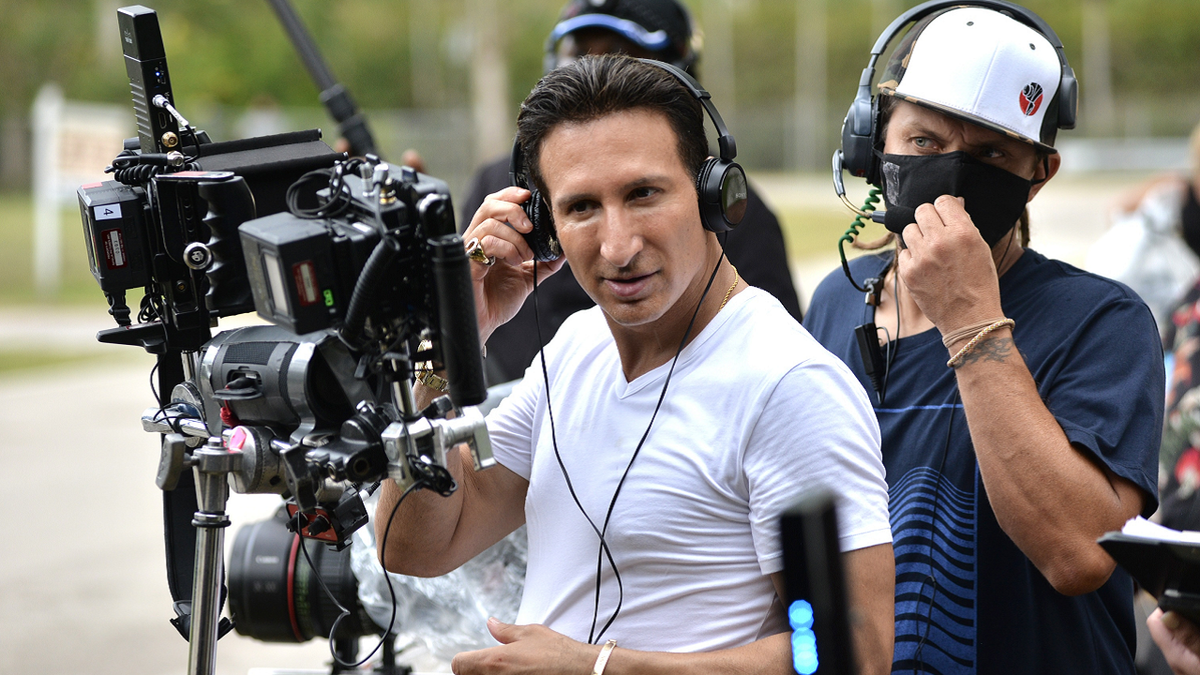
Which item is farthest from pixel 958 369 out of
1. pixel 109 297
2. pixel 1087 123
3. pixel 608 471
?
pixel 1087 123

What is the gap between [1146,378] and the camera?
6.33ft

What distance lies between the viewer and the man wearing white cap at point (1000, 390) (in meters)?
1.87

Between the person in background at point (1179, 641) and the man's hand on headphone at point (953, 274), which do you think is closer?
the person in background at point (1179, 641)

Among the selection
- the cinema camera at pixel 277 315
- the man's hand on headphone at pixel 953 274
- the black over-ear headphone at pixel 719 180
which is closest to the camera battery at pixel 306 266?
the cinema camera at pixel 277 315

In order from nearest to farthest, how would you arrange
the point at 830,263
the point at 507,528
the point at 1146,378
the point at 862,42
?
the point at 1146,378
the point at 507,528
the point at 830,263
the point at 862,42

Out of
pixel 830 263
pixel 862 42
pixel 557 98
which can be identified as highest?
pixel 862 42

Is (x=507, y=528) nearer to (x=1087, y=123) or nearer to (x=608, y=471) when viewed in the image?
(x=608, y=471)

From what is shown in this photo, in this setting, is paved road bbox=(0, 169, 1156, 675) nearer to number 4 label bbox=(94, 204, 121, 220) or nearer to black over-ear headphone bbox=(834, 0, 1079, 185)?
black over-ear headphone bbox=(834, 0, 1079, 185)

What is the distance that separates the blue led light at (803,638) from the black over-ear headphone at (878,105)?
150 centimetres

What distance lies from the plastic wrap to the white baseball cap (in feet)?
3.97

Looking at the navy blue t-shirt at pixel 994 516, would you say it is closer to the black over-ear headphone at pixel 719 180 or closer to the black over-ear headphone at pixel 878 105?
the black over-ear headphone at pixel 878 105

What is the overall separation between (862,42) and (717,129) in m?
48.1

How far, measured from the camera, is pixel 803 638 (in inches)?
33.1

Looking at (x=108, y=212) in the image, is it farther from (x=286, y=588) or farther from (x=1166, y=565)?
(x=1166, y=565)
